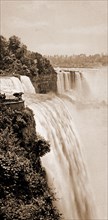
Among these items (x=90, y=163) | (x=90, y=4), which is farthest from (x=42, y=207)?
(x=90, y=4)

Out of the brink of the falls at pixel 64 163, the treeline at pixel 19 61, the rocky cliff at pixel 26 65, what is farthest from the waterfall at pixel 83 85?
the brink of the falls at pixel 64 163

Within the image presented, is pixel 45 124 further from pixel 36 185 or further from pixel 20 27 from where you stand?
pixel 20 27

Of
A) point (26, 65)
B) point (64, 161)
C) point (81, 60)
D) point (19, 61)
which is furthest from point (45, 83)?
point (81, 60)

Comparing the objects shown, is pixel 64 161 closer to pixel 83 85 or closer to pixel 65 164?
pixel 65 164

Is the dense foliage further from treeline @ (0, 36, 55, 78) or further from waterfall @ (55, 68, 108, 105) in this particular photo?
waterfall @ (55, 68, 108, 105)

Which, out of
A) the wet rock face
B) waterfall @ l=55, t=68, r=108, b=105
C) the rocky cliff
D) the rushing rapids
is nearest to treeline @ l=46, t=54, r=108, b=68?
waterfall @ l=55, t=68, r=108, b=105
